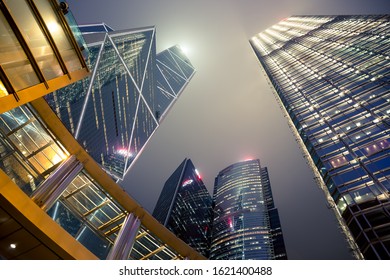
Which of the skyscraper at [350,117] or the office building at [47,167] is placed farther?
the skyscraper at [350,117]

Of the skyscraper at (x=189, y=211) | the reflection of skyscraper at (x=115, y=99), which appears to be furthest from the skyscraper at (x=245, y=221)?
the reflection of skyscraper at (x=115, y=99)

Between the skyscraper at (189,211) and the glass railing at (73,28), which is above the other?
the skyscraper at (189,211)

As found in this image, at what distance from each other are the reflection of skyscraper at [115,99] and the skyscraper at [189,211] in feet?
116

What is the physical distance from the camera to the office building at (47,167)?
7387 mm

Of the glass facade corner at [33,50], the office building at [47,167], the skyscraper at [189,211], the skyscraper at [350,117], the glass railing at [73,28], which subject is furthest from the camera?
the skyscraper at [189,211]

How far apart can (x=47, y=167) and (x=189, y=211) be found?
13170 centimetres

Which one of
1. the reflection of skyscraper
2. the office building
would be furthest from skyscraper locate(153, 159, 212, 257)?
the office building

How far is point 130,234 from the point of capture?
13.2 m

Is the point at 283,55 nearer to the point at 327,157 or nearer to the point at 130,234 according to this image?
the point at 327,157

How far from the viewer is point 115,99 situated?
95.4 m

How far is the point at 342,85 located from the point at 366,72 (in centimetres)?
410

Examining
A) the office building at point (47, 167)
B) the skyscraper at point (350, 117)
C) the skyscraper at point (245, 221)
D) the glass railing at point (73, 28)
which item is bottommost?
the office building at point (47, 167)

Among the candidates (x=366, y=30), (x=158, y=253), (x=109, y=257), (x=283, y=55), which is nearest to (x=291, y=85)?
(x=366, y=30)

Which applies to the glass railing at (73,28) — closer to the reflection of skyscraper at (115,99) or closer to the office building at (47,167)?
the office building at (47,167)
